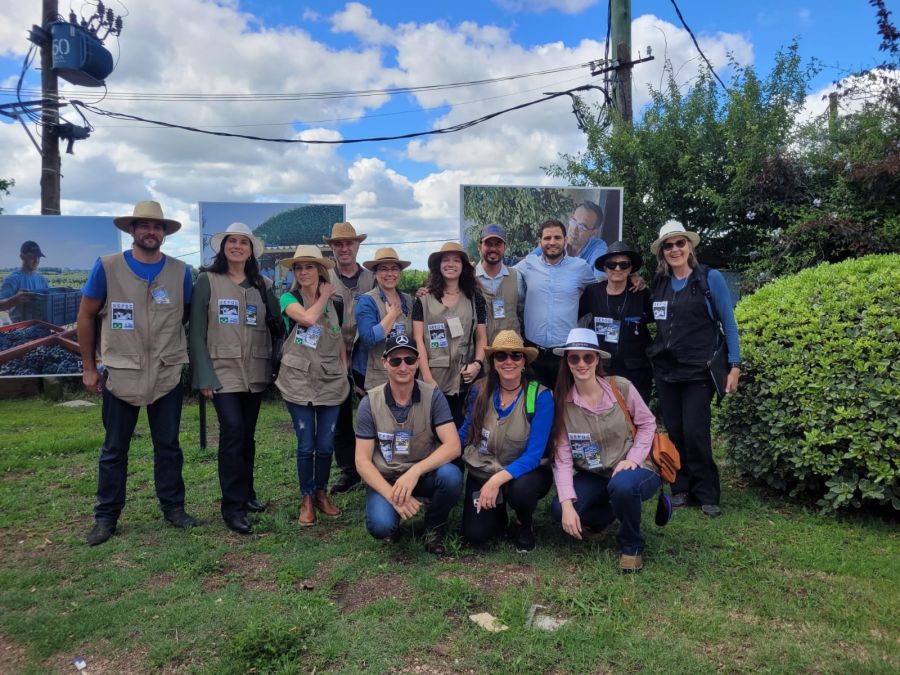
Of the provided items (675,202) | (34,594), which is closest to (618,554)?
(34,594)

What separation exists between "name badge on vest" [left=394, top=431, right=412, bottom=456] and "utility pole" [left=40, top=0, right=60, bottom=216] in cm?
1079

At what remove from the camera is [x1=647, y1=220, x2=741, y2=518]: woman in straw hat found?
4.64 meters

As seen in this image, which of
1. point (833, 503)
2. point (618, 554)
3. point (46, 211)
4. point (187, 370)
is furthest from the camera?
point (46, 211)

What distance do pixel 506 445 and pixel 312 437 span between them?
1.47 metres

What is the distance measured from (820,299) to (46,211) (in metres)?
12.5

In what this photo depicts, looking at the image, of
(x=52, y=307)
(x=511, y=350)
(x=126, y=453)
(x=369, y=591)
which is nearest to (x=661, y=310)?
(x=511, y=350)

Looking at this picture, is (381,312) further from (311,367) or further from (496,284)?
(496,284)

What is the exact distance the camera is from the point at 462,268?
4801mm

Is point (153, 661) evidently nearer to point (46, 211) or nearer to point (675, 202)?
point (675, 202)

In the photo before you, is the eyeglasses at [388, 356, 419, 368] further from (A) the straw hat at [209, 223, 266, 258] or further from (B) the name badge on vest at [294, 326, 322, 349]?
(A) the straw hat at [209, 223, 266, 258]

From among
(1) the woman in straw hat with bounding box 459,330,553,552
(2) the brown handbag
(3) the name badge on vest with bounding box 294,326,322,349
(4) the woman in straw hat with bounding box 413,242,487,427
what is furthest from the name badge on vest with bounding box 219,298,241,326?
(2) the brown handbag

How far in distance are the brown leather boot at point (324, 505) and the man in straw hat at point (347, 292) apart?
60cm

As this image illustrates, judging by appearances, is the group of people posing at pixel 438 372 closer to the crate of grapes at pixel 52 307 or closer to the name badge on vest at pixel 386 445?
the name badge on vest at pixel 386 445

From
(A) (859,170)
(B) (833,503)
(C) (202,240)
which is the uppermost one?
(A) (859,170)
